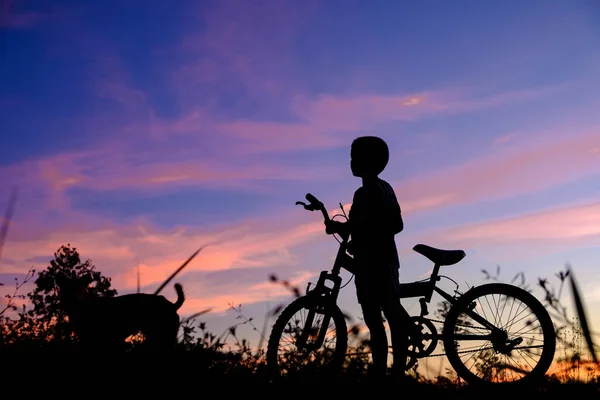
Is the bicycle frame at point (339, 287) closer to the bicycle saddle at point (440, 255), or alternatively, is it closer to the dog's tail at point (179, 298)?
the bicycle saddle at point (440, 255)

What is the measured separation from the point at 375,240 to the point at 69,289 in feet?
14.6

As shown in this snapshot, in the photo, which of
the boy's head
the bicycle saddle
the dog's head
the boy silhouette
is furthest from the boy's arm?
the dog's head

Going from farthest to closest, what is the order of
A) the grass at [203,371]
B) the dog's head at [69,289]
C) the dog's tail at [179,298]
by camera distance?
the dog's tail at [179,298] < the dog's head at [69,289] < the grass at [203,371]

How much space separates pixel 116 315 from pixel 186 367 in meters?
3.80

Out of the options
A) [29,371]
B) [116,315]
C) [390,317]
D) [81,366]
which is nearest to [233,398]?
[81,366]

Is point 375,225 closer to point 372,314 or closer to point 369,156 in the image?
point 369,156

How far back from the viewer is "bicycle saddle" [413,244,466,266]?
7.14 metres

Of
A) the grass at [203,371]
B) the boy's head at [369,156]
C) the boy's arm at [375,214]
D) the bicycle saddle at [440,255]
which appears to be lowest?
the grass at [203,371]

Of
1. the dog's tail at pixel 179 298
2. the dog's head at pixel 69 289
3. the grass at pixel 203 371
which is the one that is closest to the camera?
the grass at pixel 203 371

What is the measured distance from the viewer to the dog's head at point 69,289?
8.12 m

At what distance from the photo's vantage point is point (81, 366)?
4.82 m

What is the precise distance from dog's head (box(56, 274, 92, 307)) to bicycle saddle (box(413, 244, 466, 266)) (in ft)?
15.4

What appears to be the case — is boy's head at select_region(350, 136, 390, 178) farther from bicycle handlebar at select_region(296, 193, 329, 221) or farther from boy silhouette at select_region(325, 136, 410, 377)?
bicycle handlebar at select_region(296, 193, 329, 221)

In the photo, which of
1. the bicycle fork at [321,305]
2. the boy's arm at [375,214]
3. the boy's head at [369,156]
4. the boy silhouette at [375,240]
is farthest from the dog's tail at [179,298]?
the boy's head at [369,156]
